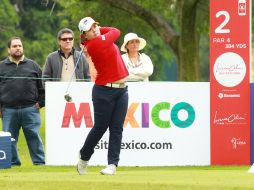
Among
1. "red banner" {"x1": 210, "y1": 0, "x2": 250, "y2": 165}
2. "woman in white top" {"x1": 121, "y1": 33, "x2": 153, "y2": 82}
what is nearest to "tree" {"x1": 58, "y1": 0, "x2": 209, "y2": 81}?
"woman in white top" {"x1": 121, "y1": 33, "x2": 153, "y2": 82}

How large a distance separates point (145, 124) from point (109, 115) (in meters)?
3.46

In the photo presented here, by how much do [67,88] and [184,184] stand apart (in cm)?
453

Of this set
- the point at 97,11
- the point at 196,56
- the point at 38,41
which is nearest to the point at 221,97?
the point at 196,56

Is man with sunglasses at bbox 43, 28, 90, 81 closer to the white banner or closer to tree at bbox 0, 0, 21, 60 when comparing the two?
the white banner

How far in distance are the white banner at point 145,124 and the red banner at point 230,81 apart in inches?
7.2

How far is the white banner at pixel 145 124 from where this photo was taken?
1752 centimetres

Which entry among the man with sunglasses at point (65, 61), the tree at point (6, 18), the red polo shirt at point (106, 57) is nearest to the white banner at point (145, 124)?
the man with sunglasses at point (65, 61)

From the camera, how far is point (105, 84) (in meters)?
14.2

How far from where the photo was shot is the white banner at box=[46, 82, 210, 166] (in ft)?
57.5

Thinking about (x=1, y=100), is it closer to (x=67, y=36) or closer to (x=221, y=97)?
(x=67, y=36)

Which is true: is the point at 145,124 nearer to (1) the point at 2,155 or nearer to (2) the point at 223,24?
(2) the point at 223,24

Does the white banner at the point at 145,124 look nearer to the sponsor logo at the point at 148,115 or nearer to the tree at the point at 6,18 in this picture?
the sponsor logo at the point at 148,115

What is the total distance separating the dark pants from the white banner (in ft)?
10.4

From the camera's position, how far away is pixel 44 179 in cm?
1308
